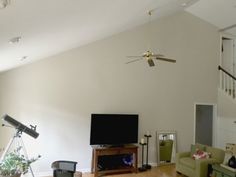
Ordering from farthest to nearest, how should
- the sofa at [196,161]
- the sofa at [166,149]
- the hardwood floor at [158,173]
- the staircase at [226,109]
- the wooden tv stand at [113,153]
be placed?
the staircase at [226,109] → the sofa at [166,149] → the hardwood floor at [158,173] → the wooden tv stand at [113,153] → the sofa at [196,161]

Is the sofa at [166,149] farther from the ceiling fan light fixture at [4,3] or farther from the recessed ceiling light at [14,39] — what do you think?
the ceiling fan light fixture at [4,3]

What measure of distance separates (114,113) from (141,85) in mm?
1108

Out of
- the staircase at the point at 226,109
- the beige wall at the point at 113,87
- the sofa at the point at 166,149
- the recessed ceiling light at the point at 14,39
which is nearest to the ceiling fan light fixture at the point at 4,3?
the recessed ceiling light at the point at 14,39

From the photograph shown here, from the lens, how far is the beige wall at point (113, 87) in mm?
5734

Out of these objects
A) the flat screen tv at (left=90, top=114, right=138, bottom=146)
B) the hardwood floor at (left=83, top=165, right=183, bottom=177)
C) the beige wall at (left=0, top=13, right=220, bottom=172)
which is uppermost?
the beige wall at (left=0, top=13, right=220, bottom=172)

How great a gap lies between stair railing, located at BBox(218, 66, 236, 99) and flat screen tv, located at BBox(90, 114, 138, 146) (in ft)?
10.6

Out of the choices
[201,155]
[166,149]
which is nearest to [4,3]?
[201,155]

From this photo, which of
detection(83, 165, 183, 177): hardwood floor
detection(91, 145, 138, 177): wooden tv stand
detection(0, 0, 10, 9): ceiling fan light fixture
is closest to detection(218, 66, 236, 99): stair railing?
detection(83, 165, 183, 177): hardwood floor

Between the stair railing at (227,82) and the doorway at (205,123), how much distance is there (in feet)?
2.10

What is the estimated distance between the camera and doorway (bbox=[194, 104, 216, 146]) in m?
7.61

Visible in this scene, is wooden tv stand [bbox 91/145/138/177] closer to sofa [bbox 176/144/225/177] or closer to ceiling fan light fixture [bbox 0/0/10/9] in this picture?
sofa [bbox 176/144/225/177]

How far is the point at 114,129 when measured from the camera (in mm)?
5996

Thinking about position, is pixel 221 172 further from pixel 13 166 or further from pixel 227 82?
pixel 13 166

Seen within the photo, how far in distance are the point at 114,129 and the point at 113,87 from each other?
110 cm
